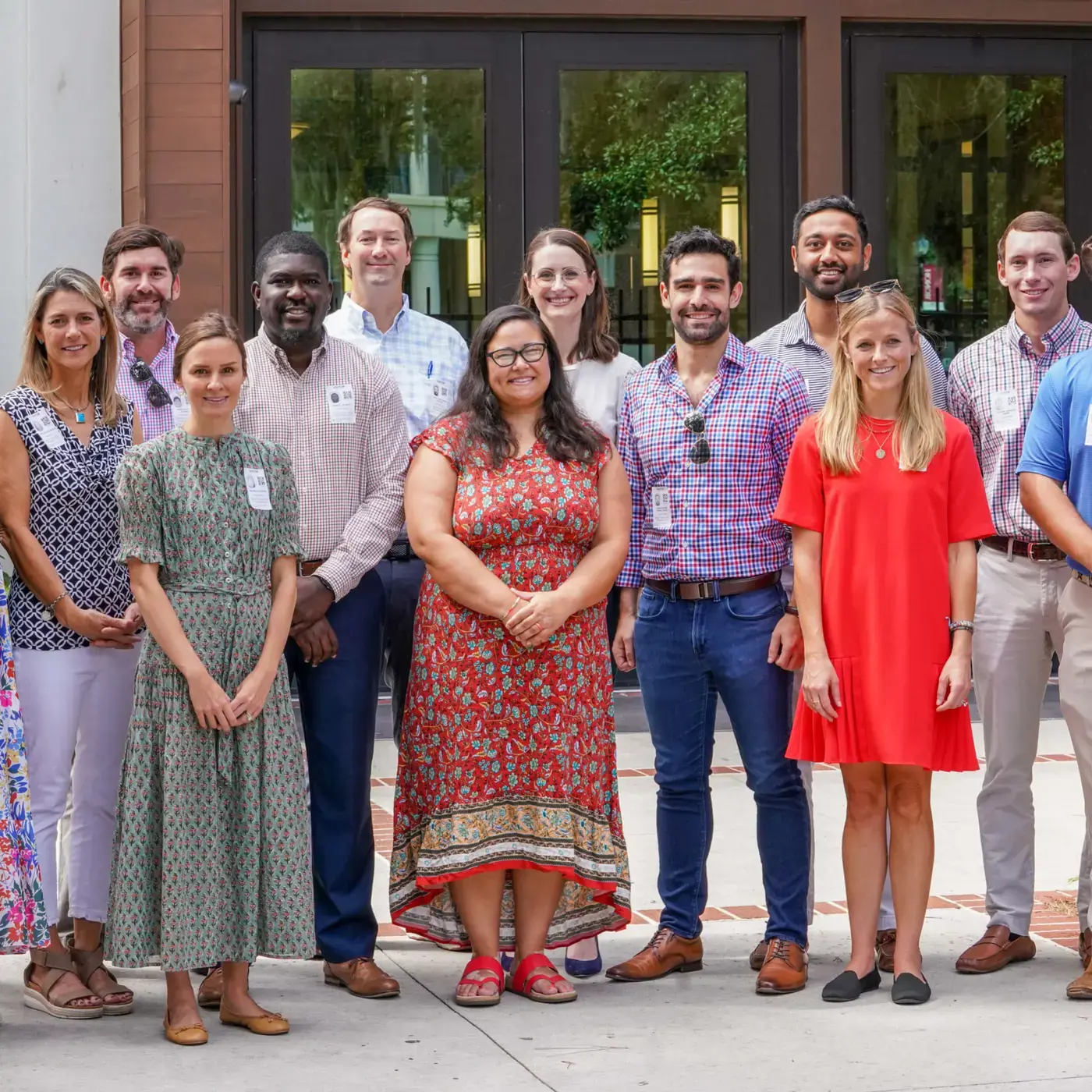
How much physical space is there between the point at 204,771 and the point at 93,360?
123 cm

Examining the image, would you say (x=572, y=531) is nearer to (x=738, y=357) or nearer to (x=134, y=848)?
(x=738, y=357)

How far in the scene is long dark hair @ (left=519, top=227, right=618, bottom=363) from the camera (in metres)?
5.70

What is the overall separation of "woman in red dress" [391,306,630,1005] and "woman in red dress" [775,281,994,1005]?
0.56 m

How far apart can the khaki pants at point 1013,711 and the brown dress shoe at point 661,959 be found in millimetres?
877

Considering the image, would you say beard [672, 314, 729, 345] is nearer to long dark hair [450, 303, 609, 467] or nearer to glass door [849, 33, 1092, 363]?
long dark hair [450, 303, 609, 467]

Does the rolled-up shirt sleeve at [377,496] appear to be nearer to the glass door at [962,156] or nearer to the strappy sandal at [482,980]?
the strappy sandal at [482,980]


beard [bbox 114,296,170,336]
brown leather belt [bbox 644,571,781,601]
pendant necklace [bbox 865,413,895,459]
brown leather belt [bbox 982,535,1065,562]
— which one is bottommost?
brown leather belt [bbox 644,571,781,601]

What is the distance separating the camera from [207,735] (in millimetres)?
4660

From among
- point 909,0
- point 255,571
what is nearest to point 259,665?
point 255,571

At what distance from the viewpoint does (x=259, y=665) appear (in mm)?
4691

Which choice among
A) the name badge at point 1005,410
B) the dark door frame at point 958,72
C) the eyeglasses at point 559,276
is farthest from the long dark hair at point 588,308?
the dark door frame at point 958,72

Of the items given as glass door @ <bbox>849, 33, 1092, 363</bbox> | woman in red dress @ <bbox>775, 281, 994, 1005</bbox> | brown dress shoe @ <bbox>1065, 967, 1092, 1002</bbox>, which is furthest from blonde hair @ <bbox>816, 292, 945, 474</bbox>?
glass door @ <bbox>849, 33, 1092, 363</bbox>

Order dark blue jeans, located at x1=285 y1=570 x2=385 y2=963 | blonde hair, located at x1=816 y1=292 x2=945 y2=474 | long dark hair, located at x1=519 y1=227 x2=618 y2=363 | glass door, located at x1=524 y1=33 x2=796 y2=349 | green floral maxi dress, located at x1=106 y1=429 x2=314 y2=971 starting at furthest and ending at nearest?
glass door, located at x1=524 y1=33 x2=796 y2=349
long dark hair, located at x1=519 y1=227 x2=618 y2=363
dark blue jeans, located at x1=285 y1=570 x2=385 y2=963
blonde hair, located at x1=816 y1=292 x2=945 y2=474
green floral maxi dress, located at x1=106 y1=429 x2=314 y2=971

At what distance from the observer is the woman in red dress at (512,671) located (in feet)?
16.1
